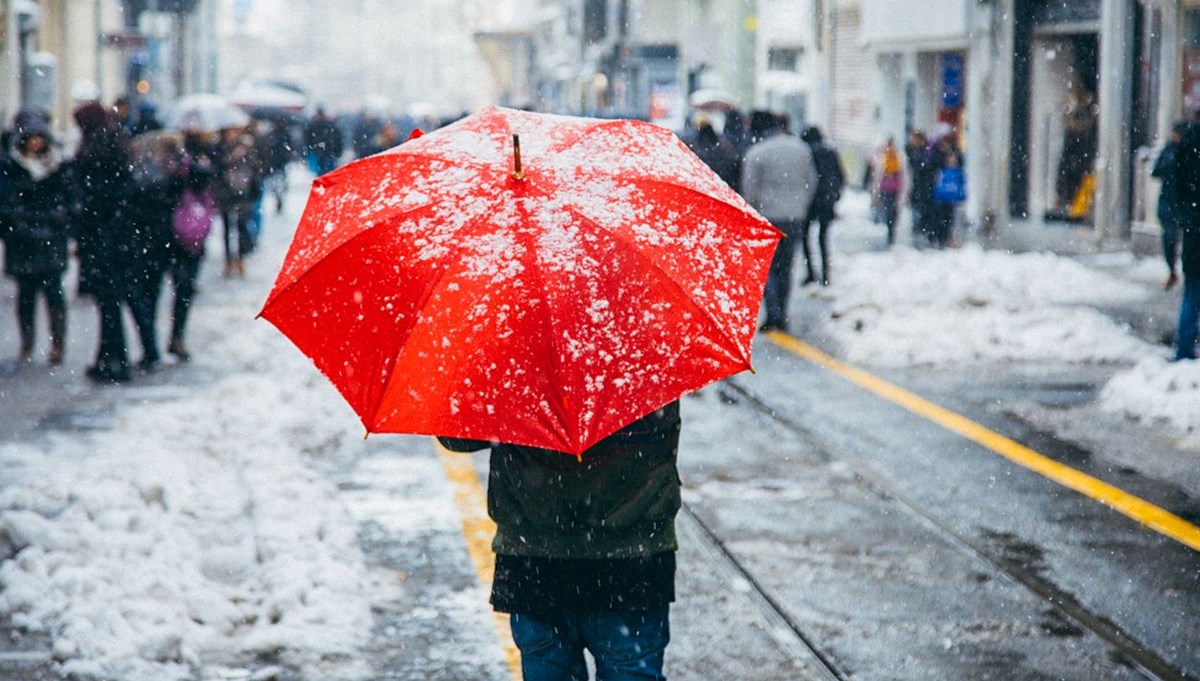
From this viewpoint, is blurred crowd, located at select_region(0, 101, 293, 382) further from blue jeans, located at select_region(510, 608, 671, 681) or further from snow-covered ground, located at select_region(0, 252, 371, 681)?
blue jeans, located at select_region(510, 608, 671, 681)

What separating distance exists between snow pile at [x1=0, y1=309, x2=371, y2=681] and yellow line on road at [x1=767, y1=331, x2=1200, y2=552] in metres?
3.40

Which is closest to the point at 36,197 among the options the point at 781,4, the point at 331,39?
the point at 781,4

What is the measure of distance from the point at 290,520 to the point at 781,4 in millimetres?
36053

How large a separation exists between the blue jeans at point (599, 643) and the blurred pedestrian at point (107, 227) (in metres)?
8.36

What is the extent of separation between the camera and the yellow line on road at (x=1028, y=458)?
7.26 meters

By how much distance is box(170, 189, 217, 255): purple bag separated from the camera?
39.5 ft

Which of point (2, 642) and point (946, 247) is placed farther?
point (946, 247)

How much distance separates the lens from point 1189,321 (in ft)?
37.1

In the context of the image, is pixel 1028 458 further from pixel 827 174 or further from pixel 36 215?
pixel 827 174

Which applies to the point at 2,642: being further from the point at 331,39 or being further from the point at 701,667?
the point at 331,39

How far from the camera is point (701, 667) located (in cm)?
541

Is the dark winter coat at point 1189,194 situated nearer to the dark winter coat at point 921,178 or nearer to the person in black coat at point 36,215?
the person in black coat at point 36,215

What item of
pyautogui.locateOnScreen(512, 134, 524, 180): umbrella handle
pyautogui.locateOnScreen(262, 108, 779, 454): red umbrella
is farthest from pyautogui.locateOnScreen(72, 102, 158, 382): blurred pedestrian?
pyautogui.locateOnScreen(512, 134, 524, 180): umbrella handle

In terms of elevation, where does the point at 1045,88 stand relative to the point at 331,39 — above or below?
below
